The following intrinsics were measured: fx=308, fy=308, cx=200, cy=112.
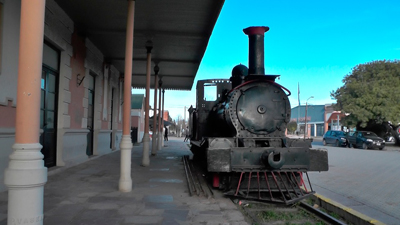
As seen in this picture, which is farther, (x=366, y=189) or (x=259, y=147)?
(x=366, y=189)

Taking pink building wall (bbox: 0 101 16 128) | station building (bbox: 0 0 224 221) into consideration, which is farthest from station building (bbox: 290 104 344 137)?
pink building wall (bbox: 0 101 16 128)

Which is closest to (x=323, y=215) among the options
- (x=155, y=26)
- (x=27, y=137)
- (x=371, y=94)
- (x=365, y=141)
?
(x=27, y=137)

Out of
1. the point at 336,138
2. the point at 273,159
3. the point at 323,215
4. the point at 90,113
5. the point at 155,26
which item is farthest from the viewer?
the point at 336,138

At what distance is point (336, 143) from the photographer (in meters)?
27.0

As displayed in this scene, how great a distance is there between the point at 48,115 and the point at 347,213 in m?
7.47

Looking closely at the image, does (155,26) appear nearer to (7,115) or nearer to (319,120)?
(7,115)

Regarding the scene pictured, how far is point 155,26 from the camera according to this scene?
9508 mm

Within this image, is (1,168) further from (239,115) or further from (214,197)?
(239,115)

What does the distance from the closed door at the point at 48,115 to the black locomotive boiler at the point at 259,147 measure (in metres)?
4.39

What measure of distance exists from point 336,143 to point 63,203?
26.1m

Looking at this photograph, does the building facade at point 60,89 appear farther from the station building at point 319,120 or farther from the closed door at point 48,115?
the station building at point 319,120

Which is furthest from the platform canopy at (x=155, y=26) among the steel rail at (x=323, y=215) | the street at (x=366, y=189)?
the street at (x=366, y=189)

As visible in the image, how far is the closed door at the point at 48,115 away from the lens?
8.00 meters

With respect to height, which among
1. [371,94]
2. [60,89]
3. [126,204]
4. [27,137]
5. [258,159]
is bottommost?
[126,204]
